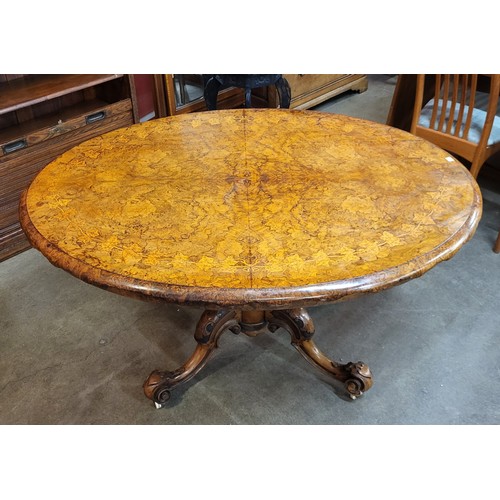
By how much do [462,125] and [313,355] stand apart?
4.57 ft

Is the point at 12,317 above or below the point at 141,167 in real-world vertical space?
below

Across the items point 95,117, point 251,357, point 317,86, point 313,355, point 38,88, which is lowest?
point 251,357

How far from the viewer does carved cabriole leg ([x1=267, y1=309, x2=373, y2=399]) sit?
1.55m

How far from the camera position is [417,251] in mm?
1148

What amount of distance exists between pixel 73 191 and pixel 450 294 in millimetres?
1513

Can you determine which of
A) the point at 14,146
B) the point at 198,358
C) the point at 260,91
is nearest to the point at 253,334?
the point at 198,358

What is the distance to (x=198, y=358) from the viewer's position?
162 cm

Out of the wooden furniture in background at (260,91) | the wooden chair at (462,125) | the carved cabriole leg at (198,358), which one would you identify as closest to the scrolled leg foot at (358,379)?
Result: the carved cabriole leg at (198,358)

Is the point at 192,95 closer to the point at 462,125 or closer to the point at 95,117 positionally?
the point at 95,117

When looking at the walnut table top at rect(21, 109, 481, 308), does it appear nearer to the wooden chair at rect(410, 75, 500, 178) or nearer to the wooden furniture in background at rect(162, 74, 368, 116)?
the wooden chair at rect(410, 75, 500, 178)

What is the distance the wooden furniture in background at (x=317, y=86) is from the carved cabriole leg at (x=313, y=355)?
2056 mm

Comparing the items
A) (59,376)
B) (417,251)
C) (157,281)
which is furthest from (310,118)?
(59,376)

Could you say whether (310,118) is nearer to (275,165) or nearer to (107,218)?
(275,165)

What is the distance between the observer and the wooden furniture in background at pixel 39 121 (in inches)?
84.7
